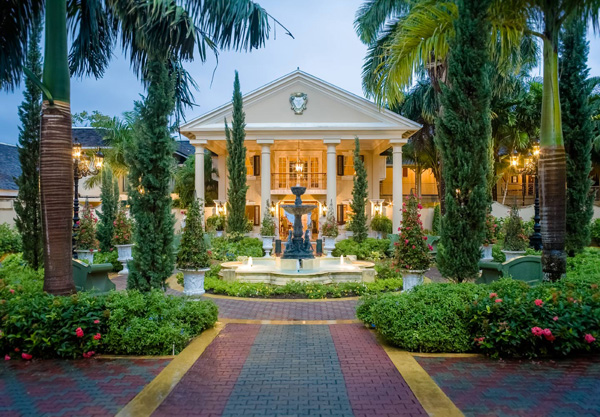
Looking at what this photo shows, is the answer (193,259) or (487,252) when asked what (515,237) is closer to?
(487,252)

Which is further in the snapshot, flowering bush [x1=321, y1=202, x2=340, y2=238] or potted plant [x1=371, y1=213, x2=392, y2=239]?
potted plant [x1=371, y1=213, x2=392, y2=239]

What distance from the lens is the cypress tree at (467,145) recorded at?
795cm

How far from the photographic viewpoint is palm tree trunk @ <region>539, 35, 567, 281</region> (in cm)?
704

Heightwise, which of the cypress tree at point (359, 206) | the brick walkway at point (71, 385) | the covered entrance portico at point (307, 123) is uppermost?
the covered entrance portico at point (307, 123)

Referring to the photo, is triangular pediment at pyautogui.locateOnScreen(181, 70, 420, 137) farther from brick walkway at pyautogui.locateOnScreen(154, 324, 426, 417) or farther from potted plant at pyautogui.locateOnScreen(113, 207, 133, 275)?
brick walkway at pyautogui.locateOnScreen(154, 324, 426, 417)

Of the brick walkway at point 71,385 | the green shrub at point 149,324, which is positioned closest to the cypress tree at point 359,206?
the green shrub at point 149,324

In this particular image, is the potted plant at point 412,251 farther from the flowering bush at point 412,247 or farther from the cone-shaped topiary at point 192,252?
the cone-shaped topiary at point 192,252

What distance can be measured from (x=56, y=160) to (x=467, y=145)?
7.30 meters

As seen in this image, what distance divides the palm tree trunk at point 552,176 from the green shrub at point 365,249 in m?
9.81

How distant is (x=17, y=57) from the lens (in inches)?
290

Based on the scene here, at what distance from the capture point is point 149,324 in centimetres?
570

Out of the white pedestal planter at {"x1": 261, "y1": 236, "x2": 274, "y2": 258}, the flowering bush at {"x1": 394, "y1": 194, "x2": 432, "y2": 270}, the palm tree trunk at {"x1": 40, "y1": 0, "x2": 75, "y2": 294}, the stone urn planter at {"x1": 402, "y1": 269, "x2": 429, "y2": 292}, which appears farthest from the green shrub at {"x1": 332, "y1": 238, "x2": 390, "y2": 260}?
the palm tree trunk at {"x1": 40, "y1": 0, "x2": 75, "y2": 294}

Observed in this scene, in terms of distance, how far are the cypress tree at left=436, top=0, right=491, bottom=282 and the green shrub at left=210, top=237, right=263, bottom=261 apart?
31.9ft

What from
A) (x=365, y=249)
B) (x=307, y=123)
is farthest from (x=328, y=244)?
(x=307, y=123)
